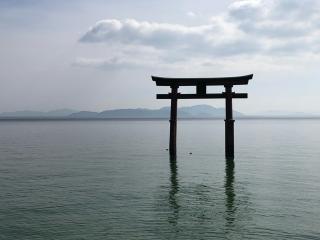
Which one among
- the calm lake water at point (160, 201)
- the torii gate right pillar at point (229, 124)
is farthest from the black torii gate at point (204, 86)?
the calm lake water at point (160, 201)

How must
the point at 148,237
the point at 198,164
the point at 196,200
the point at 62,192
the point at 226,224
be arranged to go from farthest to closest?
the point at 198,164, the point at 62,192, the point at 196,200, the point at 226,224, the point at 148,237

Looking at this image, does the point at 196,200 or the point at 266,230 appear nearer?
the point at 266,230

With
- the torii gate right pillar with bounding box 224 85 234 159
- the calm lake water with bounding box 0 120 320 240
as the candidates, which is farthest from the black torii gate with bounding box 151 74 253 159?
the calm lake water with bounding box 0 120 320 240

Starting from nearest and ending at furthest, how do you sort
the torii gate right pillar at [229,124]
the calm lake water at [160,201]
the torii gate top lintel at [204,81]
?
the calm lake water at [160,201] < the torii gate top lintel at [204,81] < the torii gate right pillar at [229,124]

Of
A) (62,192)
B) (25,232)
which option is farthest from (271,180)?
(25,232)

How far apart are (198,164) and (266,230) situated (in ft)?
46.3

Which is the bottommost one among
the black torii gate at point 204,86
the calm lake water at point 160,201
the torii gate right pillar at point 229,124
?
the calm lake water at point 160,201

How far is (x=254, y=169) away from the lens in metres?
22.5

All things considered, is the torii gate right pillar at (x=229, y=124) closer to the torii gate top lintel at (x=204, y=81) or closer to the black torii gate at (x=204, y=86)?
the black torii gate at (x=204, y=86)

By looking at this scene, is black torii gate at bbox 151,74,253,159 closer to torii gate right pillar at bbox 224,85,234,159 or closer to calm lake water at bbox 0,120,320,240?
torii gate right pillar at bbox 224,85,234,159

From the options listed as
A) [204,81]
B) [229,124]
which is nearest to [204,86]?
[204,81]

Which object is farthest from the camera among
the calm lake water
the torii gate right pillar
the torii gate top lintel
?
the torii gate right pillar

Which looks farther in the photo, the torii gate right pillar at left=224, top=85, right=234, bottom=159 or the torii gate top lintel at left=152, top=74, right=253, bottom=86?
the torii gate right pillar at left=224, top=85, right=234, bottom=159

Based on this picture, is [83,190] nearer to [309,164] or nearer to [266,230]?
[266,230]
